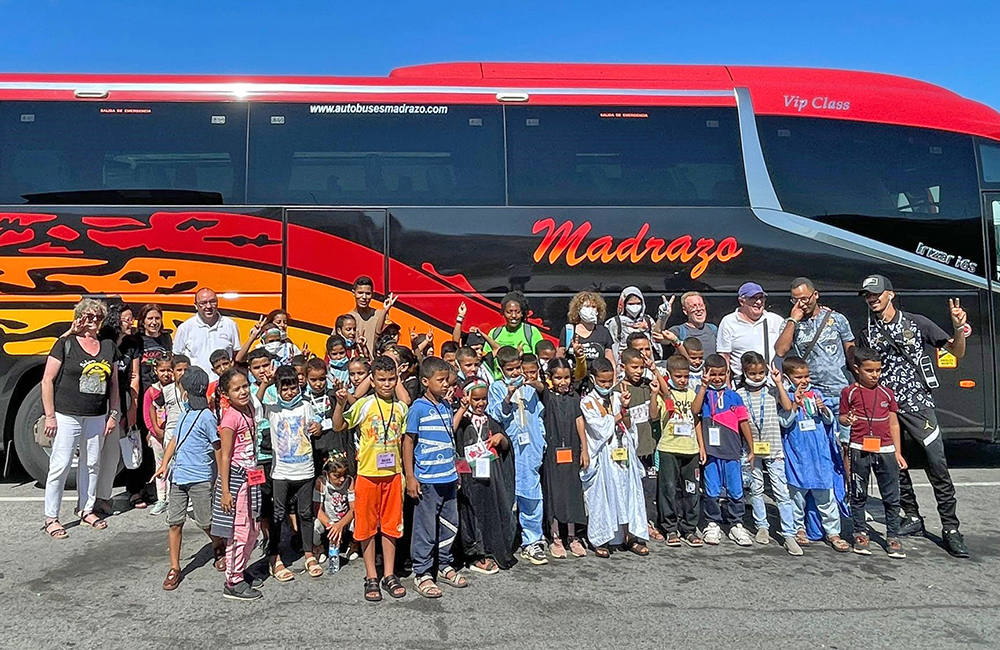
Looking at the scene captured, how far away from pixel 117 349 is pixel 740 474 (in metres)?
5.51

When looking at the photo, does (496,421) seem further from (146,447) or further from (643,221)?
(146,447)

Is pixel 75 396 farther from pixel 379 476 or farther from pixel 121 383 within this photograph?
pixel 379 476

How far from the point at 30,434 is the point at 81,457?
1535 mm

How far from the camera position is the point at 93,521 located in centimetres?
582

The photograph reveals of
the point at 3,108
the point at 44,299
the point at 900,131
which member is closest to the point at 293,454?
the point at 44,299

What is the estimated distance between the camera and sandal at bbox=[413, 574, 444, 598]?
4266mm

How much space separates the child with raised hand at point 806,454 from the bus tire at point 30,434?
22.4 ft

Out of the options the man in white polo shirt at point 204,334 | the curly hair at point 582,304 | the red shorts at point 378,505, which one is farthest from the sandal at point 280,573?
the curly hair at point 582,304

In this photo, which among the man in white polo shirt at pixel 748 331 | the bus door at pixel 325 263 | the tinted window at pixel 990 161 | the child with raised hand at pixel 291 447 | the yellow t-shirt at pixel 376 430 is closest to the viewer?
the yellow t-shirt at pixel 376 430

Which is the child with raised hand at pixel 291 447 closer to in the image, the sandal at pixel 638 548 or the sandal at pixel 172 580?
the sandal at pixel 172 580

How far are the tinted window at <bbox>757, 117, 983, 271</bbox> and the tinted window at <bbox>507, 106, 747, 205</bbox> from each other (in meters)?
0.56

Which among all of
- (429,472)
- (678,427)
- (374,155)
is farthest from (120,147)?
(678,427)

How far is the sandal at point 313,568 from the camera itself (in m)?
4.65

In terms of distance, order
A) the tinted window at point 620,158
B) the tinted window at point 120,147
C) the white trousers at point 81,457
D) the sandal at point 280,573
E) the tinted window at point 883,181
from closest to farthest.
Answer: the sandal at point 280,573 → the white trousers at point 81,457 → the tinted window at point 120,147 → the tinted window at point 620,158 → the tinted window at point 883,181
